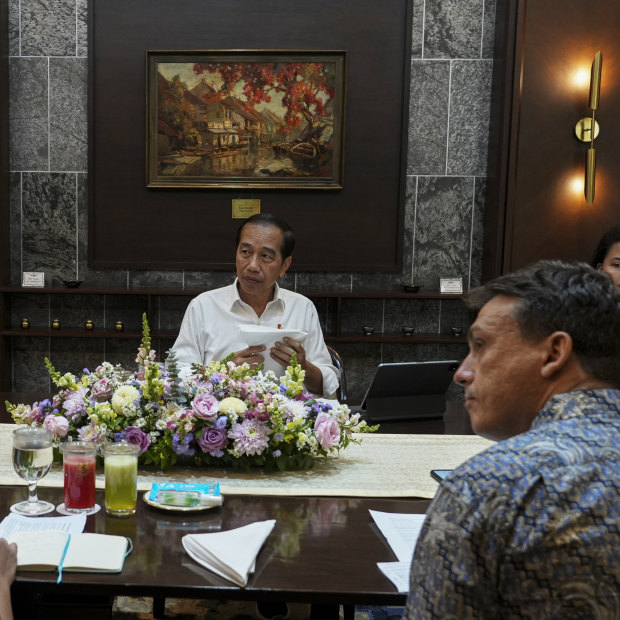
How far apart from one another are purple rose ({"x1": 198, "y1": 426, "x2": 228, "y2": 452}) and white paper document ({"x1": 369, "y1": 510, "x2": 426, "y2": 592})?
46 cm

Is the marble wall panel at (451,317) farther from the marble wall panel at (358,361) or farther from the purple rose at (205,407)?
the purple rose at (205,407)

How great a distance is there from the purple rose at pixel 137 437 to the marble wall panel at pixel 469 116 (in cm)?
328

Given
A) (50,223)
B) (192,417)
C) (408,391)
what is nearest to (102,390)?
(192,417)

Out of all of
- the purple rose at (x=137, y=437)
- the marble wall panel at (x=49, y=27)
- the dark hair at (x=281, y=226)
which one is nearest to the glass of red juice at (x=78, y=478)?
the purple rose at (x=137, y=437)

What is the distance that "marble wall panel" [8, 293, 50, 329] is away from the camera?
4.72 meters

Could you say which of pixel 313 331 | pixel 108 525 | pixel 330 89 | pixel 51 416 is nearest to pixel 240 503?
pixel 108 525

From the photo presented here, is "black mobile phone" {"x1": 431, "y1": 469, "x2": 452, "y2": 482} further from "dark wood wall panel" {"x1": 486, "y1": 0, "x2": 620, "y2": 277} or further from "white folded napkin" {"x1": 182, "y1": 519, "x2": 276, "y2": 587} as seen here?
"dark wood wall panel" {"x1": 486, "y1": 0, "x2": 620, "y2": 277}

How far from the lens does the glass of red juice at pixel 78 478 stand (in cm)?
Result: 163

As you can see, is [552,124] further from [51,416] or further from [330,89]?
[51,416]

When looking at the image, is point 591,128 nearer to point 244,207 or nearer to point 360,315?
point 360,315

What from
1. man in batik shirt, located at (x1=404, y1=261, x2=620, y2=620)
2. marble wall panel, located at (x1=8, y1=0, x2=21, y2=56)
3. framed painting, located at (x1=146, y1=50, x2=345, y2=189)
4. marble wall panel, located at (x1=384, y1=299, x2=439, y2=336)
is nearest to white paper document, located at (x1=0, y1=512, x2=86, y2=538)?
man in batik shirt, located at (x1=404, y1=261, x2=620, y2=620)

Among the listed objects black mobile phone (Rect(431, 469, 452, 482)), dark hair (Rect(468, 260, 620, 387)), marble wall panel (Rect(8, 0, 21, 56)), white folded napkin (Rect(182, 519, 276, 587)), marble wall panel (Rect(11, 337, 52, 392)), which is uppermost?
marble wall panel (Rect(8, 0, 21, 56))

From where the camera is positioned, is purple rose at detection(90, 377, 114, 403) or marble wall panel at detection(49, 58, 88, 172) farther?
marble wall panel at detection(49, 58, 88, 172)

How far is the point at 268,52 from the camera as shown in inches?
176
